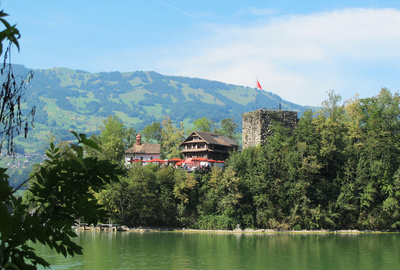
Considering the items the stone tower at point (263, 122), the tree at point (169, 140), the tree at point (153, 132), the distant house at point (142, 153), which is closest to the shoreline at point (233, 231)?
the stone tower at point (263, 122)

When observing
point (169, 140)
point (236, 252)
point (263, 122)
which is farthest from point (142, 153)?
point (236, 252)

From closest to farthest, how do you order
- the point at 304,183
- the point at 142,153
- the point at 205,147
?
the point at 304,183
the point at 205,147
the point at 142,153

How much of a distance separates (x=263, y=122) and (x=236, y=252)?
23149mm

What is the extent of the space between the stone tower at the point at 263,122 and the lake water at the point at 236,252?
43.9ft

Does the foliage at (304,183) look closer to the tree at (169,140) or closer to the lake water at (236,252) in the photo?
the lake water at (236,252)

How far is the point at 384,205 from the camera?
44969 mm

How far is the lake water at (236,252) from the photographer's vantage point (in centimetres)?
2745

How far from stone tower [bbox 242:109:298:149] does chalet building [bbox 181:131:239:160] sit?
612 cm

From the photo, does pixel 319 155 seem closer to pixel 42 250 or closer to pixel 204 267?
pixel 204 267

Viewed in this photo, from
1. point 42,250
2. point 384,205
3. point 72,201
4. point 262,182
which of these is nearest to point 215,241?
point 262,182

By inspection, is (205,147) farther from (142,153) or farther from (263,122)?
(142,153)

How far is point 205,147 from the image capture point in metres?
58.8

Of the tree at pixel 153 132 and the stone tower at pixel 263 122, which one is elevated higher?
the tree at pixel 153 132

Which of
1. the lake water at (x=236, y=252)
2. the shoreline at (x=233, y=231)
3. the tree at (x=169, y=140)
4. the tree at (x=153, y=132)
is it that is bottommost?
the shoreline at (x=233, y=231)
